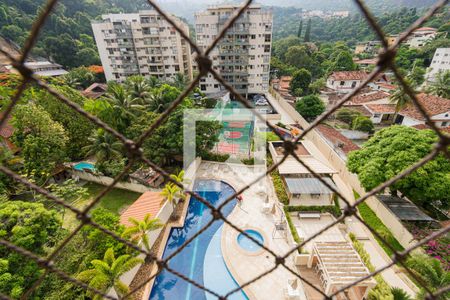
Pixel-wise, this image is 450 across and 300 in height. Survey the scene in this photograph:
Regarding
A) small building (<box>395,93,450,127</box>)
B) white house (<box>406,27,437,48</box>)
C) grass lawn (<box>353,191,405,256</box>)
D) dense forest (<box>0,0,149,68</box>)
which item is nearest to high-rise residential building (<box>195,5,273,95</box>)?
small building (<box>395,93,450,127</box>)

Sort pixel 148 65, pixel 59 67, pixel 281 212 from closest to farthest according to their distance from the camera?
pixel 281 212 < pixel 148 65 < pixel 59 67

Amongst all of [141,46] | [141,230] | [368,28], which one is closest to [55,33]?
[141,46]

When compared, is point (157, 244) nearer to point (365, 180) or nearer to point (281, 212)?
point (281, 212)

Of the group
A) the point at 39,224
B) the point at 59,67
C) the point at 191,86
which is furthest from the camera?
the point at 59,67

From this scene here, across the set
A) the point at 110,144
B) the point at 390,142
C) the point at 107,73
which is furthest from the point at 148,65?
the point at 390,142

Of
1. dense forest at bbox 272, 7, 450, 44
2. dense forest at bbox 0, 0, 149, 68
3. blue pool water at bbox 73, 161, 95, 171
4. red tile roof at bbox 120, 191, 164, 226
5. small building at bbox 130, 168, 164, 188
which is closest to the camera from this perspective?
red tile roof at bbox 120, 191, 164, 226

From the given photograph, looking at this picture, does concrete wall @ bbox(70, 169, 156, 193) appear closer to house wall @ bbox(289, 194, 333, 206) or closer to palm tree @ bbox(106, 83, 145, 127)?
palm tree @ bbox(106, 83, 145, 127)

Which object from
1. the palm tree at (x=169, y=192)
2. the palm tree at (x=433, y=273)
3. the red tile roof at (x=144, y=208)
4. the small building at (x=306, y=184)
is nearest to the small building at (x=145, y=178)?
the red tile roof at (x=144, y=208)
